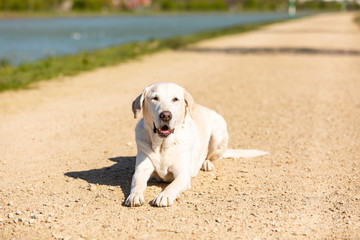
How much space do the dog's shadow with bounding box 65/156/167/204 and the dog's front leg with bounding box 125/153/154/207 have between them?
0.23 metres

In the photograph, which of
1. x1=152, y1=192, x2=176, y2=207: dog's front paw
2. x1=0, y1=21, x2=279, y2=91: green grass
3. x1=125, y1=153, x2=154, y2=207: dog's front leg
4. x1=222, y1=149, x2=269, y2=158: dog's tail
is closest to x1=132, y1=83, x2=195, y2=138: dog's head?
x1=125, y1=153, x2=154, y2=207: dog's front leg

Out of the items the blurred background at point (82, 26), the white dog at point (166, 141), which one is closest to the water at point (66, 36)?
the blurred background at point (82, 26)

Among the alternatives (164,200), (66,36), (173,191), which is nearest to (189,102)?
(173,191)

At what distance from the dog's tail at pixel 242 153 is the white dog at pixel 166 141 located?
929 millimetres

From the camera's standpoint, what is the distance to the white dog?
4.90 metres

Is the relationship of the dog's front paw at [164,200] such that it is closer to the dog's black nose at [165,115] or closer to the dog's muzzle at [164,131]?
the dog's muzzle at [164,131]

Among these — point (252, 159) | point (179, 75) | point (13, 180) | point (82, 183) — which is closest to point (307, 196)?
point (252, 159)

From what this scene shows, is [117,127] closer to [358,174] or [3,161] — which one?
[3,161]

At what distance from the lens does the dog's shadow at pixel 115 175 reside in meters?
5.59

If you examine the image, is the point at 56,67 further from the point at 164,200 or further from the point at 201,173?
the point at 164,200

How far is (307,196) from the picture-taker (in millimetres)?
5160

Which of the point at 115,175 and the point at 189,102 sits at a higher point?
the point at 189,102

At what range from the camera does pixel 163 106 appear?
4891 millimetres

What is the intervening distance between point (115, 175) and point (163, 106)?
145cm
